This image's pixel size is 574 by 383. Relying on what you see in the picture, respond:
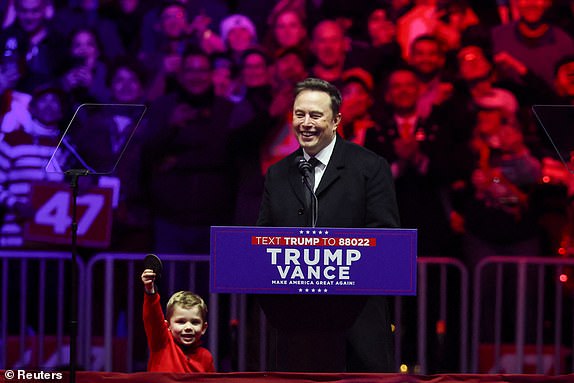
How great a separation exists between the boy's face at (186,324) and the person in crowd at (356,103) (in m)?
2.44

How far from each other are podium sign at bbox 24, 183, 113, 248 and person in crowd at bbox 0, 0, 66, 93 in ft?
2.24

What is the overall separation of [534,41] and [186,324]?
11.1ft

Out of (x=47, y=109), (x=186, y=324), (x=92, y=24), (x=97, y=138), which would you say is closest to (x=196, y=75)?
(x=92, y=24)

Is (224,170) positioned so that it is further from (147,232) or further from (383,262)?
(383,262)

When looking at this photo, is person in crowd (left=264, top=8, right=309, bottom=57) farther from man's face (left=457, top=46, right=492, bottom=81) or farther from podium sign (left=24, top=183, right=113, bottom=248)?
podium sign (left=24, top=183, right=113, bottom=248)

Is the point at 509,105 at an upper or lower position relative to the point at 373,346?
upper

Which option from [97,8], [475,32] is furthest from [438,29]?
[97,8]

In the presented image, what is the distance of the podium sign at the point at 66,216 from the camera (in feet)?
21.6

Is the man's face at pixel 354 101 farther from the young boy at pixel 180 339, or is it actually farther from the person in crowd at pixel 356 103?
the young boy at pixel 180 339

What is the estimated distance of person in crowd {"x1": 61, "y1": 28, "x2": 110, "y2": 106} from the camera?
6.64m

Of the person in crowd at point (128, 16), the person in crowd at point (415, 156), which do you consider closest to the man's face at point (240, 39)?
the person in crowd at point (128, 16)

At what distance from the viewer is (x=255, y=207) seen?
20.9 ft

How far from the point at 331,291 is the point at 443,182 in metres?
2.52

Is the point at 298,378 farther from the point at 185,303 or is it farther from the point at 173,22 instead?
the point at 173,22
